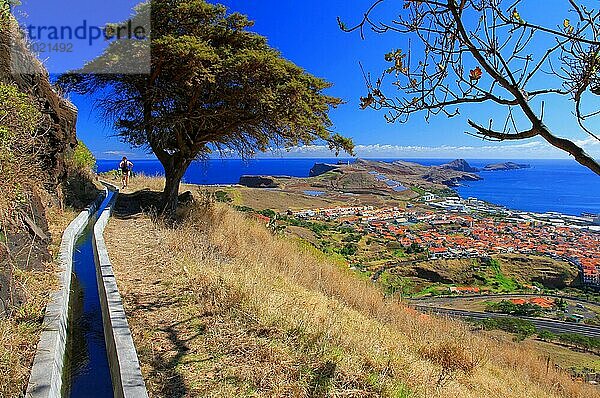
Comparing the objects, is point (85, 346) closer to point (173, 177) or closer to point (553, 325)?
point (173, 177)

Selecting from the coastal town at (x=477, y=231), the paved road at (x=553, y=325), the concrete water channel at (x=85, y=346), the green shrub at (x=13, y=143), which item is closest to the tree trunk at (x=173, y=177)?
the concrete water channel at (x=85, y=346)

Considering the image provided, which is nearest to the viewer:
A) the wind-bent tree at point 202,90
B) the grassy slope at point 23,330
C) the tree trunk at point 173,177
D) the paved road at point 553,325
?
the grassy slope at point 23,330

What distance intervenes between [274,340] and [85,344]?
2.03m

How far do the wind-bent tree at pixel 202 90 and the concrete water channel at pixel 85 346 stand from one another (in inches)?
260

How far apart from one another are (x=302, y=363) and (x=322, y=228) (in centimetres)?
2361

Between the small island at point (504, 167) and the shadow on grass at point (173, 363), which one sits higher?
the small island at point (504, 167)

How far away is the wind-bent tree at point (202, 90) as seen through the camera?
456 inches

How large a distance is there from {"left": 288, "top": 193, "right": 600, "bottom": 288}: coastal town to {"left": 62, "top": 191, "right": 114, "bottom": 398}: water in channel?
860 inches

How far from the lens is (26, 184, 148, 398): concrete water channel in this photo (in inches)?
128

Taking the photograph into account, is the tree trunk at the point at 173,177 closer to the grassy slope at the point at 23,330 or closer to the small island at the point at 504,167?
the grassy slope at the point at 23,330

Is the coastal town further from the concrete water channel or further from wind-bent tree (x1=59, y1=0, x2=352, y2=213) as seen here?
the concrete water channel

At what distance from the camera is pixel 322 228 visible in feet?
90.4

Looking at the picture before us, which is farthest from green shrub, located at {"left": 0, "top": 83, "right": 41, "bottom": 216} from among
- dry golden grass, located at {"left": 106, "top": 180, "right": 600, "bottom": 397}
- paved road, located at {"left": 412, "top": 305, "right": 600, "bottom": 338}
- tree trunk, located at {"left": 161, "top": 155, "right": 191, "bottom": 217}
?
paved road, located at {"left": 412, "top": 305, "right": 600, "bottom": 338}

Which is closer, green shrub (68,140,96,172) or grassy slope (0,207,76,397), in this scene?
grassy slope (0,207,76,397)
